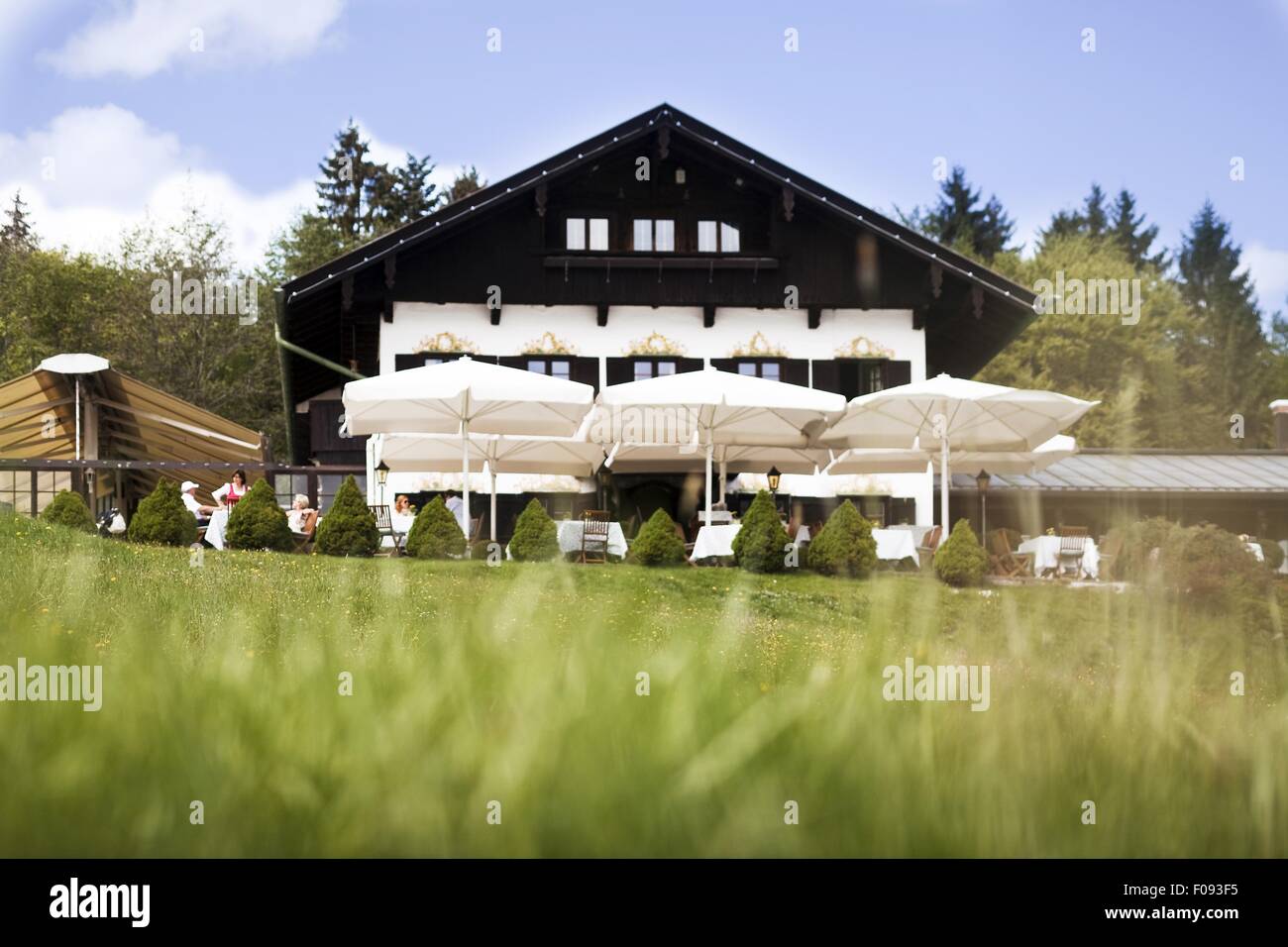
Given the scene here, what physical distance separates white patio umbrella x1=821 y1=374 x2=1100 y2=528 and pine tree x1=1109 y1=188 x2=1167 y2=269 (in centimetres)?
3386

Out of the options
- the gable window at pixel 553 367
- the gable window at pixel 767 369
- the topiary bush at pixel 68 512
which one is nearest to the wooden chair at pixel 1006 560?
the gable window at pixel 767 369

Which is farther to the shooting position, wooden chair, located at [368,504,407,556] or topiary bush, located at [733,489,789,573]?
wooden chair, located at [368,504,407,556]

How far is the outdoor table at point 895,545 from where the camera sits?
15883 mm

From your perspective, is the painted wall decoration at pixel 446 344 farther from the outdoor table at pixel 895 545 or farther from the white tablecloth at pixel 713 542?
the outdoor table at pixel 895 545

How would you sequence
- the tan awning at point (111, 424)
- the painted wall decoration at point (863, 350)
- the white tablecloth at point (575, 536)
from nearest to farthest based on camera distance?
the white tablecloth at point (575, 536) < the painted wall decoration at point (863, 350) < the tan awning at point (111, 424)

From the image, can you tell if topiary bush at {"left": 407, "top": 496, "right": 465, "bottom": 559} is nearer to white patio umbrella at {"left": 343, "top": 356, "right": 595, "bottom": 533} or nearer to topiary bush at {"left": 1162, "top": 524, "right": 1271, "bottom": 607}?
white patio umbrella at {"left": 343, "top": 356, "right": 595, "bottom": 533}

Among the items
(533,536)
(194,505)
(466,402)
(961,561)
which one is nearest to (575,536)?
(533,536)

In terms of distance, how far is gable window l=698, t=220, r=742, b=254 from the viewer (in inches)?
851

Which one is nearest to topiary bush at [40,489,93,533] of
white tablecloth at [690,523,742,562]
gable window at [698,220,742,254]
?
white tablecloth at [690,523,742,562]

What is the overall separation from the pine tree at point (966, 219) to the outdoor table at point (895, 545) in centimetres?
3812

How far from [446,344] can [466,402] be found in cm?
561

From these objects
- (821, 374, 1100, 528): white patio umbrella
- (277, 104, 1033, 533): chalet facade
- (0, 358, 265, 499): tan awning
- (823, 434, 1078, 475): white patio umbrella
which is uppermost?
(277, 104, 1033, 533): chalet facade
